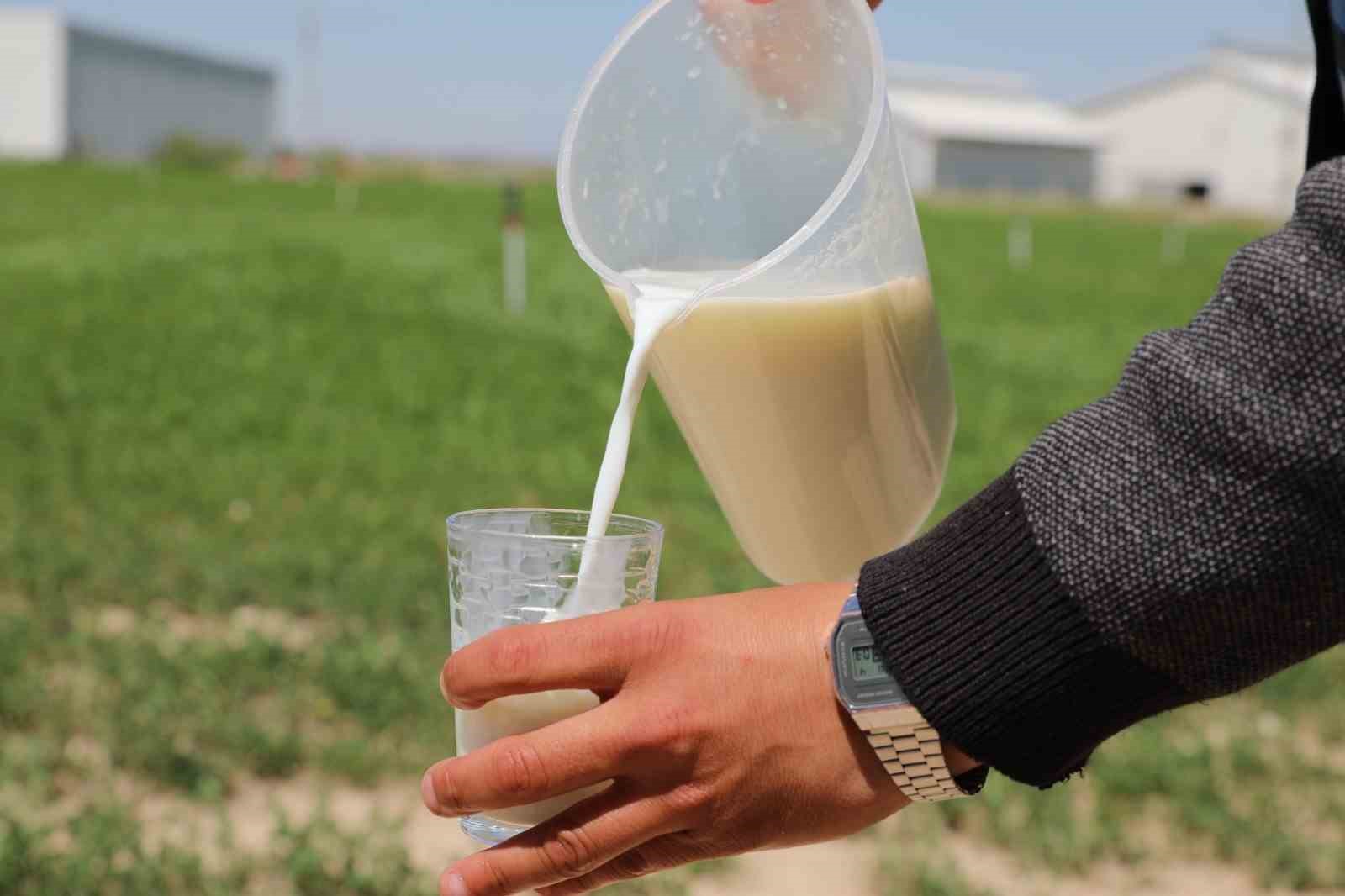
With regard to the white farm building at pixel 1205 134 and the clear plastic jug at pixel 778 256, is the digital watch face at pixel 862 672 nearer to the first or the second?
the clear plastic jug at pixel 778 256

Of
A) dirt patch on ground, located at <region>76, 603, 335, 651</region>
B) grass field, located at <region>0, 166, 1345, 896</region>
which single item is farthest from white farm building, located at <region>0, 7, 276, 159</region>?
dirt patch on ground, located at <region>76, 603, 335, 651</region>

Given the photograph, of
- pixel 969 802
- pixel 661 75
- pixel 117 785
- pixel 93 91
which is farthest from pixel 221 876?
pixel 93 91

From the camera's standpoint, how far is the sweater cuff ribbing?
A: 1.12 m

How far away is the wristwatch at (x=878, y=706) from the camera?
1174 millimetres

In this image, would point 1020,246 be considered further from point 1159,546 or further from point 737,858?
point 1159,546

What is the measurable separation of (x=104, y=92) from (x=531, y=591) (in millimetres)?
64963

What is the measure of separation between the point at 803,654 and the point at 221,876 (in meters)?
2.02

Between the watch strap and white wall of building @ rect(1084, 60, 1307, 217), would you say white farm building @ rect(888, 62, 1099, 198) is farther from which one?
the watch strap

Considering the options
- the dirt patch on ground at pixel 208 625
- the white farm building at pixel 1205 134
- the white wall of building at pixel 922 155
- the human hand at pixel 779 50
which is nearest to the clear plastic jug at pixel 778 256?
the human hand at pixel 779 50

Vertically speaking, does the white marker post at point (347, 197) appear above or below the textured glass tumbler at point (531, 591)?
below

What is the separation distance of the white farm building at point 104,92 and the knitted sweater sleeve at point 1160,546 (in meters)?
50.4

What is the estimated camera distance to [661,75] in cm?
160

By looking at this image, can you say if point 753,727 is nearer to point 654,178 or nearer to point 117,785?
point 654,178

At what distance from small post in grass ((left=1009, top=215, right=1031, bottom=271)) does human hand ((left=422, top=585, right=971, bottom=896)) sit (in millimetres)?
18572
